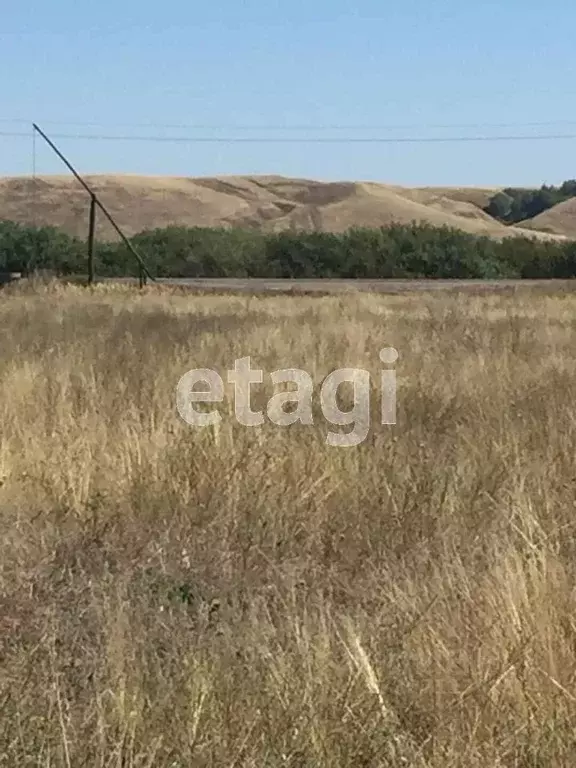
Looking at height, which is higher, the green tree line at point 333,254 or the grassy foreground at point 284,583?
the green tree line at point 333,254

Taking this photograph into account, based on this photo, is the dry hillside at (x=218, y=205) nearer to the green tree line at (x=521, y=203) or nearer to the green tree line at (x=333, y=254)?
the green tree line at (x=521, y=203)

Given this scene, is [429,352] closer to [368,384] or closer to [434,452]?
[368,384]

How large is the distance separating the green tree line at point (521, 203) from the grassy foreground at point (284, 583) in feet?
354

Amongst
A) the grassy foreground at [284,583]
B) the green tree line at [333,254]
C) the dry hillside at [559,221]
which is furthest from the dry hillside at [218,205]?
the grassy foreground at [284,583]

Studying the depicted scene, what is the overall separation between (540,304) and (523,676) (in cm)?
2283

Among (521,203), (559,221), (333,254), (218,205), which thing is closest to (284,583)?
(333,254)

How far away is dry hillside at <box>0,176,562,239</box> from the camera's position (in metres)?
86.6

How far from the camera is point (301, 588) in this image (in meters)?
4.78

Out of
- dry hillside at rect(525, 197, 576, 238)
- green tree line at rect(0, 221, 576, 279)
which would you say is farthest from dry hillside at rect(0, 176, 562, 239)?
green tree line at rect(0, 221, 576, 279)

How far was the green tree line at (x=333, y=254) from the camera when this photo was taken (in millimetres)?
54219

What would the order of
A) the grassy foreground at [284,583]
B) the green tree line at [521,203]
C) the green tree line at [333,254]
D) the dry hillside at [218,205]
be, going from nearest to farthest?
1. the grassy foreground at [284,583]
2. the green tree line at [333,254]
3. the dry hillside at [218,205]
4. the green tree line at [521,203]

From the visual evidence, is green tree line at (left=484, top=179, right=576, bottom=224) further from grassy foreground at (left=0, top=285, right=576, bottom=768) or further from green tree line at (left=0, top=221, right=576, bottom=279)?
grassy foreground at (left=0, top=285, right=576, bottom=768)

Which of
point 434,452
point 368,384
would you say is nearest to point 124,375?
point 368,384

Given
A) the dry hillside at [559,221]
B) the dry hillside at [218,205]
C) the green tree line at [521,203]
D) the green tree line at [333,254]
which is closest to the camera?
the green tree line at [333,254]
